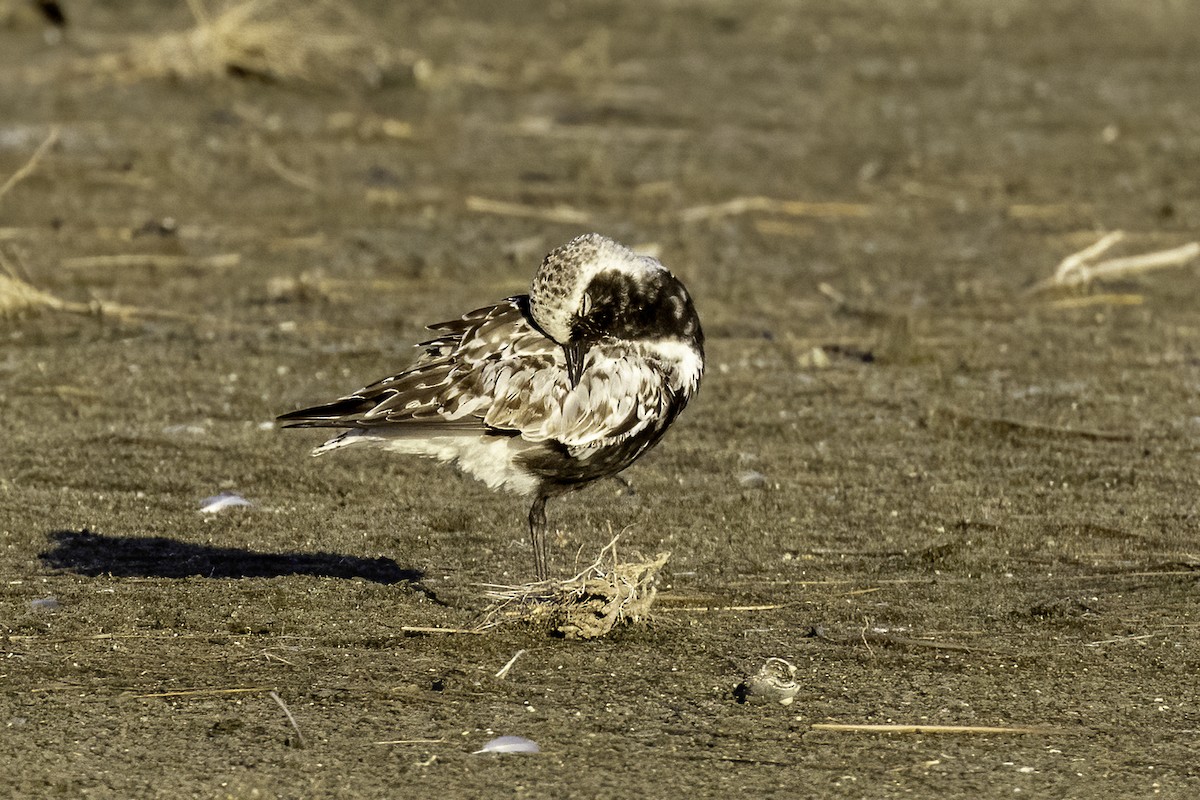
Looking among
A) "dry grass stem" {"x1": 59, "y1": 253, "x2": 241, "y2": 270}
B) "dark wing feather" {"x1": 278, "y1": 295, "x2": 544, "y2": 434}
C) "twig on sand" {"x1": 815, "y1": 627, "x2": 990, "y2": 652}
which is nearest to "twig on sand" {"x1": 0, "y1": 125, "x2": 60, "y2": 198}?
"dry grass stem" {"x1": 59, "y1": 253, "x2": 241, "y2": 270}

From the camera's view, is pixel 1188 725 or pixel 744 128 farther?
pixel 744 128

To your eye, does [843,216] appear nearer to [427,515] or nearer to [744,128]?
[744,128]

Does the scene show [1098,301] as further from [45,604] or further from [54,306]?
[45,604]

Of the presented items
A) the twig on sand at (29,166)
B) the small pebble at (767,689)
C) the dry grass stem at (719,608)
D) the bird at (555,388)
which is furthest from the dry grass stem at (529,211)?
the small pebble at (767,689)

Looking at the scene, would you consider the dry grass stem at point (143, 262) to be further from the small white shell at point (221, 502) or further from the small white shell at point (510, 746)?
the small white shell at point (510, 746)

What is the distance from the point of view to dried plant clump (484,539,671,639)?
5633 mm

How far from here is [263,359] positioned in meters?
8.84

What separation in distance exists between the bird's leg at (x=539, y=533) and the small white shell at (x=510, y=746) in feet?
3.98

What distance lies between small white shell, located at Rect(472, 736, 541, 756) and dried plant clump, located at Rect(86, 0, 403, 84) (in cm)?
1094

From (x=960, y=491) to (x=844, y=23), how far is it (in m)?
12.7

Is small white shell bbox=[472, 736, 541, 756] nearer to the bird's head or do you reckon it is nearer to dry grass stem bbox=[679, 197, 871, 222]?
the bird's head

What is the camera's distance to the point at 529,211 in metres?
11.8

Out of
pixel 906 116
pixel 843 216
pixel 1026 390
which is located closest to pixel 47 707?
pixel 1026 390

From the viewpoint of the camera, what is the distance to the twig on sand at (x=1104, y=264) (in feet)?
33.1
